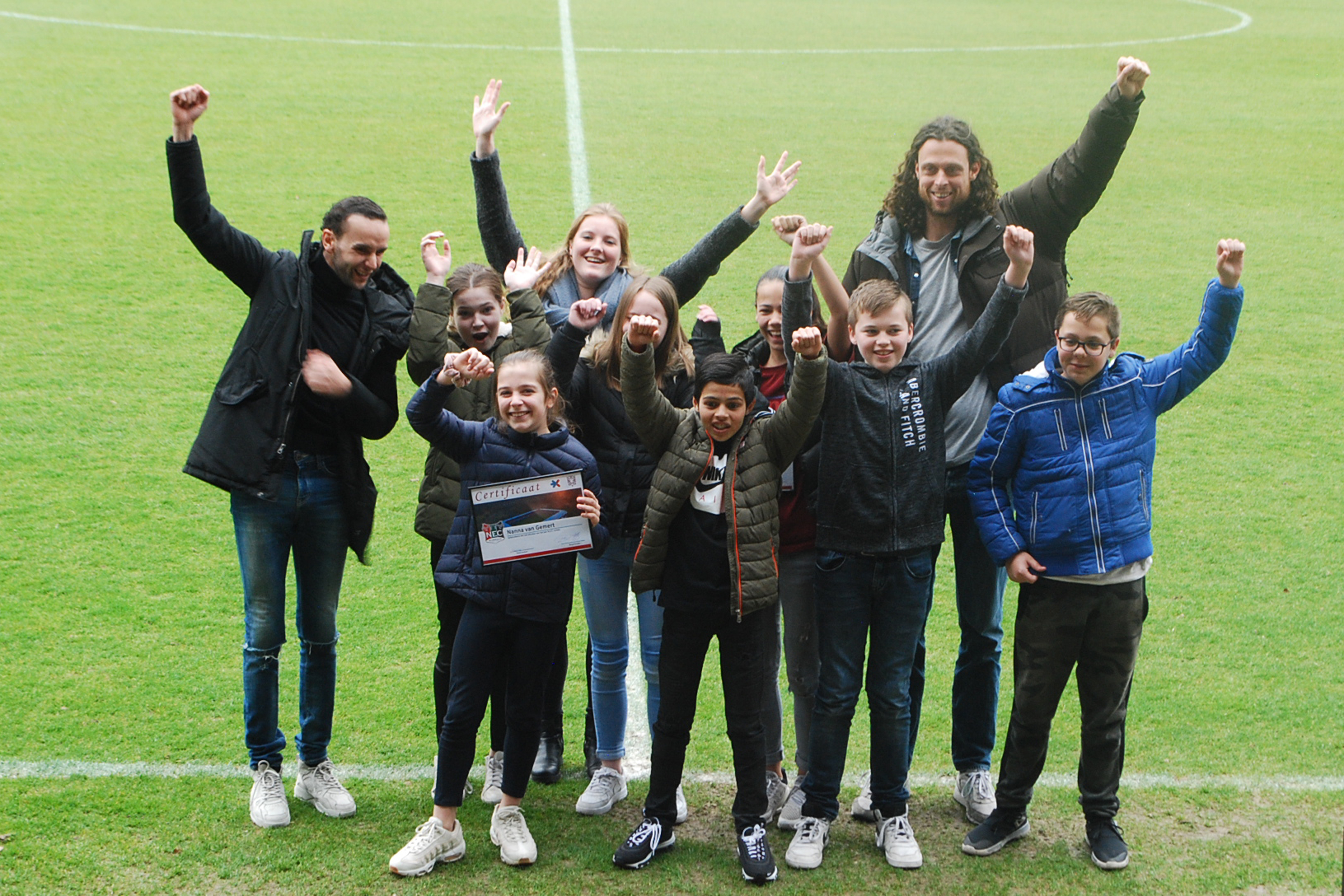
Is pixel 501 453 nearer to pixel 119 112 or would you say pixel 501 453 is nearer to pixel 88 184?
pixel 88 184

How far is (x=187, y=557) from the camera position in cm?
678

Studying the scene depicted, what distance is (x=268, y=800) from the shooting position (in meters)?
4.61

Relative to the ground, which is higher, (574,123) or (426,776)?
(574,123)

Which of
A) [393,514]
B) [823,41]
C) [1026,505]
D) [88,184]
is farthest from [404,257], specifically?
[823,41]

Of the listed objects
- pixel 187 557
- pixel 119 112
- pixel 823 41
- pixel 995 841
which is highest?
pixel 823 41

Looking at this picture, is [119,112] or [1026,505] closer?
[1026,505]

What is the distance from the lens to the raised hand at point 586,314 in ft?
14.5

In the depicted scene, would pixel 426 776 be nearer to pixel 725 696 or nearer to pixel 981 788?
pixel 725 696

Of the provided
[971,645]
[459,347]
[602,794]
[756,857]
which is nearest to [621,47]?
[459,347]

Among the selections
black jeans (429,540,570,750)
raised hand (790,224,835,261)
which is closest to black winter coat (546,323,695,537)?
black jeans (429,540,570,750)

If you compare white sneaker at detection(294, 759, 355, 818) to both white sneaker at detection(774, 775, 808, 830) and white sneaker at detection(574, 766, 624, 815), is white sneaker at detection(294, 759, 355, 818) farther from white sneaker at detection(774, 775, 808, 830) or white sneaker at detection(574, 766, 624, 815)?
white sneaker at detection(774, 775, 808, 830)

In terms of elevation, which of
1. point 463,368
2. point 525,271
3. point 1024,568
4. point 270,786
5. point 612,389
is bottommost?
point 270,786

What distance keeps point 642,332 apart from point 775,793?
1.75 m

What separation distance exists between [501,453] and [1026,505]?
173cm
